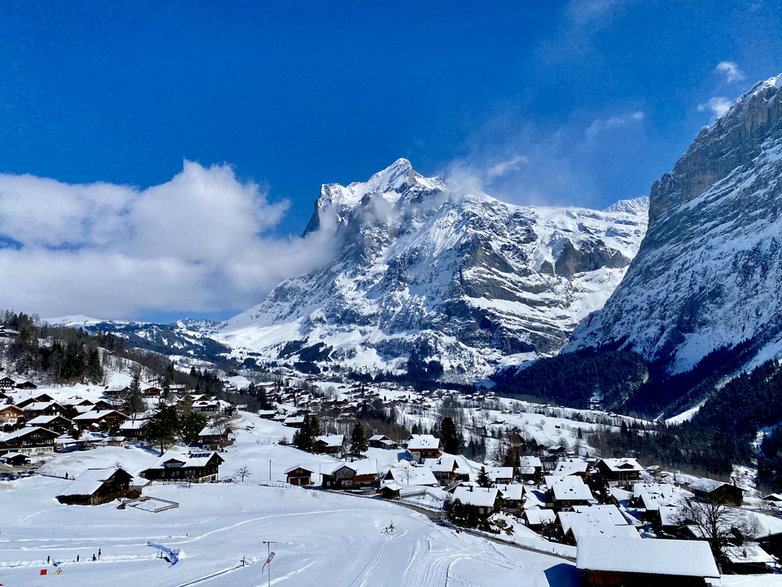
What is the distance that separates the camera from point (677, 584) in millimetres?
32562

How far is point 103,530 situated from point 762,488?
124705 millimetres

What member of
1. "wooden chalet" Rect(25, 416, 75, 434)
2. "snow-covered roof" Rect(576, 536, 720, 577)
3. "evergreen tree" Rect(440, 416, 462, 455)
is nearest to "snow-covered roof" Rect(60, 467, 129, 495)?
"wooden chalet" Rect(25, 416, 75, 434)

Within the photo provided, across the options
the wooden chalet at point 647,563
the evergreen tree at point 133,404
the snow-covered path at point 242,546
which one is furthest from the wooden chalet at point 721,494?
the evergreen tree at point 133,404

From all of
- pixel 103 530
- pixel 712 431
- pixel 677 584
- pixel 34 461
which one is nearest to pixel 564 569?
pixel 677 584

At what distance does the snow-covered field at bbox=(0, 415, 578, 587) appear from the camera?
3338cm

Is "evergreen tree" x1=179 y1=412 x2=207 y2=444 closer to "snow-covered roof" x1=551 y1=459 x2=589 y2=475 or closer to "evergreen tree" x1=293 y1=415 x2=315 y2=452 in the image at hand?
"evergreen tree" x1=293 y1=415 x2=315 y2=452

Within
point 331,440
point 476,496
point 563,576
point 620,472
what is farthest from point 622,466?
point 563,576

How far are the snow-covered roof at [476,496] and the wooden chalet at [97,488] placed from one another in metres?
36.8

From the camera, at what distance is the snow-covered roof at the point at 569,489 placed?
75.6m

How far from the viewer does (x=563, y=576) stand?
3641cm

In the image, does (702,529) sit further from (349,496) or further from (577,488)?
(349,496)

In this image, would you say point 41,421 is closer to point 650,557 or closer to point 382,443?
point 382,443

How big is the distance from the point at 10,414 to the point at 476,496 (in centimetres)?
7781

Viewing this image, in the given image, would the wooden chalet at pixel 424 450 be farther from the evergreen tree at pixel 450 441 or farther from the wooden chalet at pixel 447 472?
the wooden chalet at pixel 447 472
